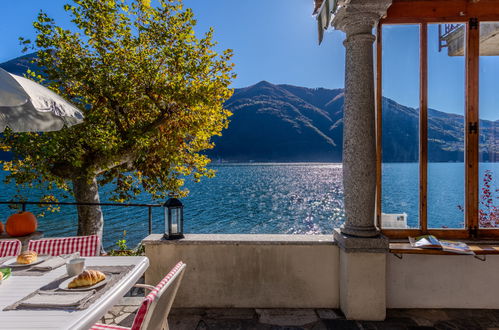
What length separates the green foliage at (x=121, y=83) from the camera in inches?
188

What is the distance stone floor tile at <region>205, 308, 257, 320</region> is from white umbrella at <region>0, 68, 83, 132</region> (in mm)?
2057

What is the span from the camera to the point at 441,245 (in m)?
2.58

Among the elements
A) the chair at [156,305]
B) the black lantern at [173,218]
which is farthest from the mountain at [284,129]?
the chair at [156,305]

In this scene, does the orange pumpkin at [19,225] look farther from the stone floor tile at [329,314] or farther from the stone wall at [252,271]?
the stone floor tile at [329,314]

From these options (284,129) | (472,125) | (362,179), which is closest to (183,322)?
(362,179)

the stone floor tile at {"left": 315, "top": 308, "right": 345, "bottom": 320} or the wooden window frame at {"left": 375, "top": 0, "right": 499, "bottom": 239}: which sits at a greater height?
the wooden window frame at {"left": 375, "top": 0, "right": 499, "bottom": 239}

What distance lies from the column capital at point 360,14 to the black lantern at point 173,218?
7.25 feet

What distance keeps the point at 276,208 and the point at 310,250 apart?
2928 cm

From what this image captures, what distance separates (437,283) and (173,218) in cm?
251

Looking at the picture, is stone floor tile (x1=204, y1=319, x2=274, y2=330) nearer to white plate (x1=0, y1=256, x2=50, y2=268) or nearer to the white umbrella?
white plate (x1=0, y1=256, x2=50, y2=268)

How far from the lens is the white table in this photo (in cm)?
124

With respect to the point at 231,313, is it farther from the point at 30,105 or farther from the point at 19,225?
the point at 19,225

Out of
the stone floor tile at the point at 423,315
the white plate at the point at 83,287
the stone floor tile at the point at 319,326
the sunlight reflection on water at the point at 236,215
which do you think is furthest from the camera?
the sunlight reflection on water at the point at 236,215

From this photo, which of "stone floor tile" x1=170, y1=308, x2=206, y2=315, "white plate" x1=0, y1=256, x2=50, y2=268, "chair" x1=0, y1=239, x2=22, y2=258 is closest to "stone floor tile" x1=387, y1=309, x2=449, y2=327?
"stone floor tile" x1=170, y1=308, x2=206, y2=315
